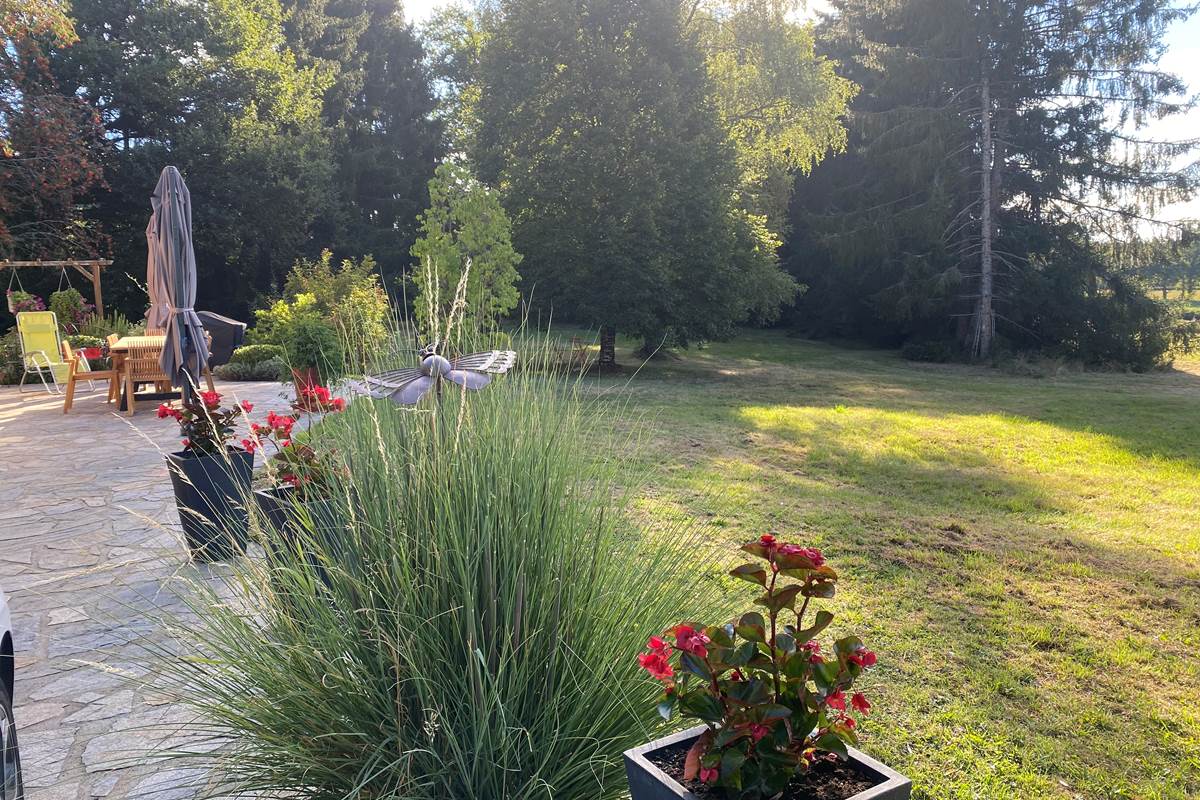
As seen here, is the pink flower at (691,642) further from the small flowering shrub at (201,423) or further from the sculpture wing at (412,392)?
the small flowering shrub at (201,423)

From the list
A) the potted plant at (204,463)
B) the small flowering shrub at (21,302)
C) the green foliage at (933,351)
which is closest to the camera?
the potted plant at (204,463)

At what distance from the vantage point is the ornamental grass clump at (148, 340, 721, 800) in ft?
5.86

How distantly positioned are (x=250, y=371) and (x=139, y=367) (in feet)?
11.0

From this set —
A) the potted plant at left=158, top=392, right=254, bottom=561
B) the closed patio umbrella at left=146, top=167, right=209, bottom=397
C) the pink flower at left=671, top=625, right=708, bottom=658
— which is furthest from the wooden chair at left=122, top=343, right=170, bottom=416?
the pink flower at left=671, top=625, right=708, bottom=658

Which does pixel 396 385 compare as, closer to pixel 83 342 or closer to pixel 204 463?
pixel 204 463

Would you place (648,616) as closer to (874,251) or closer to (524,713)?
(524,713)

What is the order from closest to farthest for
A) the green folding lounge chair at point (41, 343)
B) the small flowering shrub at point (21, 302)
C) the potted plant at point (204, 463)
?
the potted plant at point (204, 463), the green folding lounge chair at point (41, 343), the small flowering shrub at point (21, 302)

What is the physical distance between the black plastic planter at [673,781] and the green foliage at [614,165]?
12315mm

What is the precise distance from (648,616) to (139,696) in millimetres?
1948

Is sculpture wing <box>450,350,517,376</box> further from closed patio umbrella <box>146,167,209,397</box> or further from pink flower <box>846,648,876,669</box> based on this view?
closed patio umbrella <box>146,167,209,397</box>

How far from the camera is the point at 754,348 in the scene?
21.5m

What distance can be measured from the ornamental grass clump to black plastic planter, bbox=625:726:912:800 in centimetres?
27

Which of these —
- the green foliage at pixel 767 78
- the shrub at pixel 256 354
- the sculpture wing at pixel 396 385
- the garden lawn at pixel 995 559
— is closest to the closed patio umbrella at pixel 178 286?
the garden lawn at pixel 995 559

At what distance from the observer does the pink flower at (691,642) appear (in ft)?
4.74
